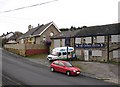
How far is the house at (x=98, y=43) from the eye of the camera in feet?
134

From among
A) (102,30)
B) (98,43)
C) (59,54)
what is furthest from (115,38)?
(59,54)

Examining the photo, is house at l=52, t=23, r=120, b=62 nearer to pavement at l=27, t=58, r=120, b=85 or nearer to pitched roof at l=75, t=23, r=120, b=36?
pitched roof at l=75, t=23, r=120, b=36

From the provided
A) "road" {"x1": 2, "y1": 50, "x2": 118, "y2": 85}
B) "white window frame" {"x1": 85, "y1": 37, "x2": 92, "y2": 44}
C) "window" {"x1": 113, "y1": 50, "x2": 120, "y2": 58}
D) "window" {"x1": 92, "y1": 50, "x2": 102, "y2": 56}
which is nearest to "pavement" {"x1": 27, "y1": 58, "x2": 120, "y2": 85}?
"road" {"x1": 2, "y1": 50, "x2": 118, "y2": 85}

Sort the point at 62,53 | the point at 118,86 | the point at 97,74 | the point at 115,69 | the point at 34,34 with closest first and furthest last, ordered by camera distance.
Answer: the point at 118,86 → the point at 97,74 → the point at 115,69 → the point at 62,53 → the point at 34,34

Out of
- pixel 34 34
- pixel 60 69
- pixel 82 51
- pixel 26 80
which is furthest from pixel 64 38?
pixel 26 80

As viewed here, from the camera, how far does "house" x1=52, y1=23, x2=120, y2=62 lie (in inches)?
1612

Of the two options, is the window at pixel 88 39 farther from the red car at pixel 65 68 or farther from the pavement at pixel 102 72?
the red car at pixel 65 68

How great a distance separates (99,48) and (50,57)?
8.39m

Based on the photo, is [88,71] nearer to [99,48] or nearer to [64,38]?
[99,48]

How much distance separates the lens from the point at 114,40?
41.0 m

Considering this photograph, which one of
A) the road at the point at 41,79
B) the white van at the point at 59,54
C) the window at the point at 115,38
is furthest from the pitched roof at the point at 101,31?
the road at the point at 41,79

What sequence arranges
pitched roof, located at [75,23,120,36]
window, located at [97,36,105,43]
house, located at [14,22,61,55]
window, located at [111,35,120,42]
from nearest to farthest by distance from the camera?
window, located at [111,35,120,42] < pitched roof, located at [75,23,120,36] < window, located at [97,36,105,43] < house, located at [14,22,61,55]

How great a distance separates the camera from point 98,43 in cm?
4325

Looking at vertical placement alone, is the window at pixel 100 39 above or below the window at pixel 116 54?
above
